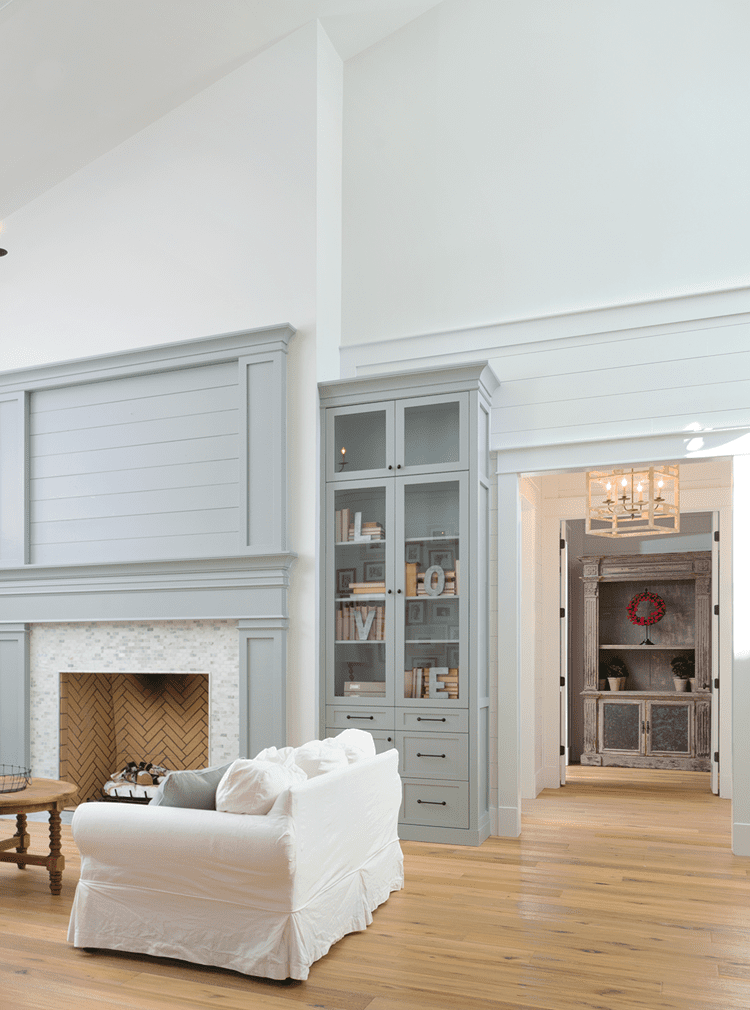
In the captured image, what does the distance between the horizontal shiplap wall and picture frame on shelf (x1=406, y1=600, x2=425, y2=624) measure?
1264mm

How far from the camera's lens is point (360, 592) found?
5.82m

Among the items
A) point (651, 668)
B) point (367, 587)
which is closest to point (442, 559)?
point (367, 587)

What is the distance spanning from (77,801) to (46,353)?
11.1ft

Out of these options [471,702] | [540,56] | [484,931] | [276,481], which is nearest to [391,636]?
[471,702]

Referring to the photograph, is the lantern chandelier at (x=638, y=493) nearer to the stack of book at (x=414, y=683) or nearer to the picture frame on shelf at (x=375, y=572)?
the picture frame on shelf at (x=375, y=572)

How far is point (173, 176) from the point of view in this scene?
6.54m

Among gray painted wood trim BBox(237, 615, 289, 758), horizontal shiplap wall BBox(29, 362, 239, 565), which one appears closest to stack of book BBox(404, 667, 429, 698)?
gray painted wood trim BBox(237, 615, 289, 758)

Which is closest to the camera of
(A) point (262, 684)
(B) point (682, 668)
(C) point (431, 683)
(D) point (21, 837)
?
(D) point (21, 837)

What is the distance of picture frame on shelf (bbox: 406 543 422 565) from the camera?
5.69m

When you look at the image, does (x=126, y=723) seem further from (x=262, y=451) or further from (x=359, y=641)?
(x=262, y=451)

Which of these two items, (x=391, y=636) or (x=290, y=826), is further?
(x=391, y=636)

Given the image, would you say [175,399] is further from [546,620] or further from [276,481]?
[546,620]

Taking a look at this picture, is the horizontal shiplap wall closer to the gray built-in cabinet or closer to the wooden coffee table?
the gray built-in cabinet

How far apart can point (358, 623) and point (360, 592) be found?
20 centimetres
